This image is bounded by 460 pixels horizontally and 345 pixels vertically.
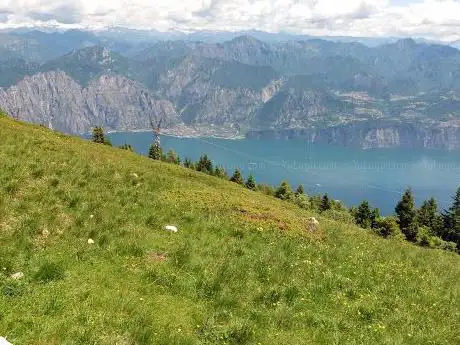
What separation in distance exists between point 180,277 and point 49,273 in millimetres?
4127

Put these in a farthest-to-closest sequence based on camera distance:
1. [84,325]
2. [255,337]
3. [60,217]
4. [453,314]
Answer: [60,217]
[453,314]
[255,337]
[84,325]

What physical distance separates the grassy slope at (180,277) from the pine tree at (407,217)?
92.0 metres

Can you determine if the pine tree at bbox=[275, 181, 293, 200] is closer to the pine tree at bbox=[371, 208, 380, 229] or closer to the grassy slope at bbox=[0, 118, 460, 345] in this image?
the pine tree at bbox=[371, 208, 380, 229]

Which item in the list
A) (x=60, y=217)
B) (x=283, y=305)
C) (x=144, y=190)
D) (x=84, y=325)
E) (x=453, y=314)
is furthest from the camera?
(x=144, y=190)

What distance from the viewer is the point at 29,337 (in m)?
10.8

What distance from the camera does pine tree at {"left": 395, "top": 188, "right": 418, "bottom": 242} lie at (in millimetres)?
→ 110812

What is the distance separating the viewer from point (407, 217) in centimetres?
11206

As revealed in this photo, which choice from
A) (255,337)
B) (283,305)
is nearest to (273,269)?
(283,305)

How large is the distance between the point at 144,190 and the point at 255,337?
47.0 feet

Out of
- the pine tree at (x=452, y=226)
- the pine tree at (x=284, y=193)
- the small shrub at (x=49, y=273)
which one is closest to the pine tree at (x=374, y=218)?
the pine tree at (x=452, y=226)

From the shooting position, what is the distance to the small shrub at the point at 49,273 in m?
13.8

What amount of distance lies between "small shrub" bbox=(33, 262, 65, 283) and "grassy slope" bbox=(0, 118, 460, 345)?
0.04m

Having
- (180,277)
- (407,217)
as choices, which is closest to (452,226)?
(407,217)

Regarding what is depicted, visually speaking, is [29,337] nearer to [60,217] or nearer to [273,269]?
[60,217]
